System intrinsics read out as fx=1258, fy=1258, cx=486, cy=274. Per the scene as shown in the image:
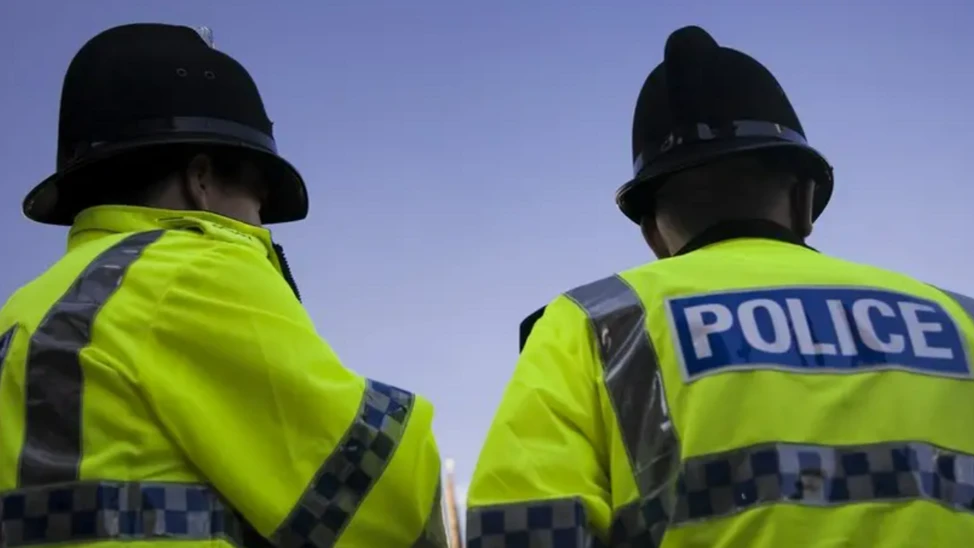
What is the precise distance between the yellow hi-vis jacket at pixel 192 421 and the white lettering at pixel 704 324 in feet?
2.22

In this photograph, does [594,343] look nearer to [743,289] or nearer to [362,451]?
[743,289]

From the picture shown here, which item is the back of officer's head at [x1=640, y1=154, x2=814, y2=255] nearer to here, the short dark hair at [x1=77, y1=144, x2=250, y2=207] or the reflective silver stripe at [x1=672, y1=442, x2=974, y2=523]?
the reflective silver stripe at [x1=672, y1=442, x2=974, y2=523]

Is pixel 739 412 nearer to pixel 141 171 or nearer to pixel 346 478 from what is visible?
pixel 346 478

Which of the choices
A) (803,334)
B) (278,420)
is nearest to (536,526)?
(278,420)

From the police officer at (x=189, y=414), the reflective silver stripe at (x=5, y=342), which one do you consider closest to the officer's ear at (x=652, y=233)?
the police officer at (x=189, y=414)

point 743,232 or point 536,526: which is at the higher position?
point 743,232

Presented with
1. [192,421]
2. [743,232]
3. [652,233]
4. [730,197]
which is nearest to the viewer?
[192,421]

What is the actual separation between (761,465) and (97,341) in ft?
4.71

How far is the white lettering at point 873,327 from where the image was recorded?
273 cm

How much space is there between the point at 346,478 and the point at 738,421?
0.86 m

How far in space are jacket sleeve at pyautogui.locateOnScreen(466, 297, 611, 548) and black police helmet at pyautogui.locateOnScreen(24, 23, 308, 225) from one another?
1100 mm

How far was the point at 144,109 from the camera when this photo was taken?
3.37 metres

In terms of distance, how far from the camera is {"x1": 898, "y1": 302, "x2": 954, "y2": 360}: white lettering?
109 inches

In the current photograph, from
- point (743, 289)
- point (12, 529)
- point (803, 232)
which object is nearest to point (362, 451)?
point (12, 529)
